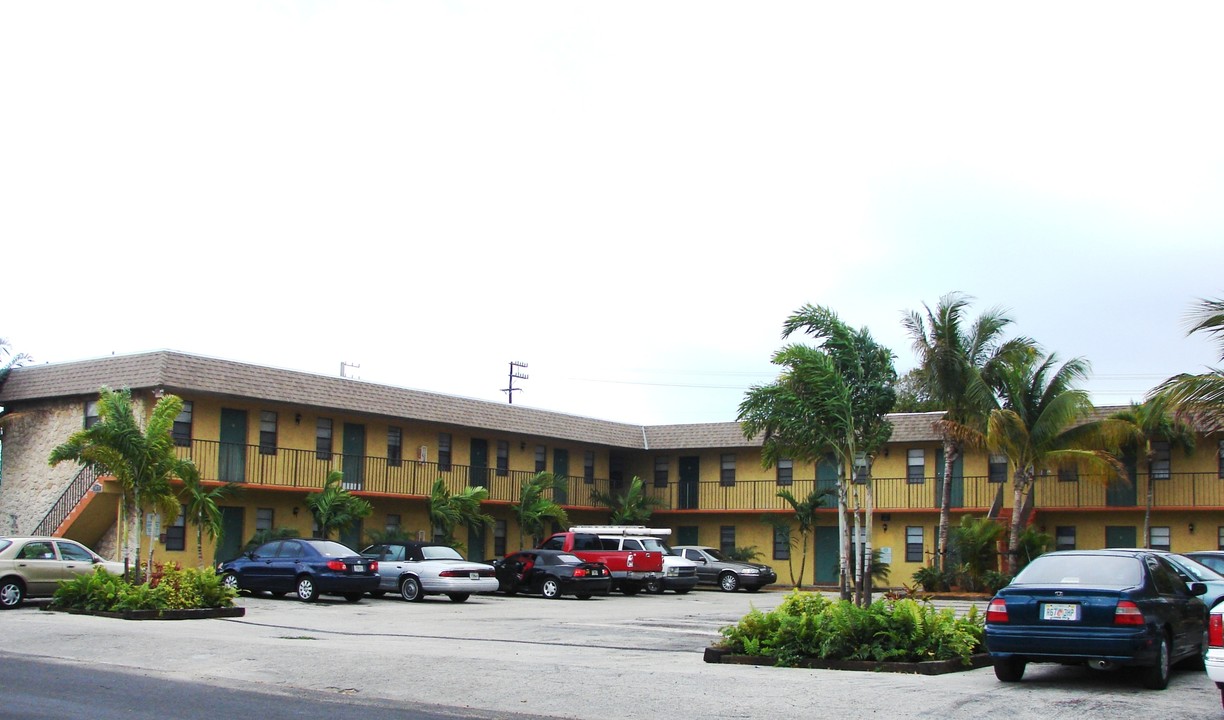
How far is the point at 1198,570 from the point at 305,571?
1744 centimetres

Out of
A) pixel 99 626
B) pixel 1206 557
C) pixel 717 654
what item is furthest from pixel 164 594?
pixel 1206 557

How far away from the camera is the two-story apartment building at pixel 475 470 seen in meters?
30.9

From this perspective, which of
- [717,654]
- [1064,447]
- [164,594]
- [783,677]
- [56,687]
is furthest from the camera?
[1064,447]

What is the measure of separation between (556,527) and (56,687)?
101 ft

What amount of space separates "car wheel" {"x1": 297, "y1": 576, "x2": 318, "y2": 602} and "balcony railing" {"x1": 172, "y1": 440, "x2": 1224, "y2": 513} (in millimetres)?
6248

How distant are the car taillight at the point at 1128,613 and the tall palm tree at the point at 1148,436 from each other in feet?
76.6

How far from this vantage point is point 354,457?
35.3m

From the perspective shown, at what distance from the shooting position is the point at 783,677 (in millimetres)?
12453

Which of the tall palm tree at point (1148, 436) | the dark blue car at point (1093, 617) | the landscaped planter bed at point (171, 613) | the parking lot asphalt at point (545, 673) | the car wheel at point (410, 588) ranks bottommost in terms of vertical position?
the car wheel at point (410, 588)

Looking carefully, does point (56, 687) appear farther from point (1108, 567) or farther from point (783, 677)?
point (1108, 567)

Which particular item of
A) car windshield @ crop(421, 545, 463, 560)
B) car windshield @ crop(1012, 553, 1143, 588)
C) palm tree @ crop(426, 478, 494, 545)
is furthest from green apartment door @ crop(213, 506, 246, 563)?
car windshield @ crop(1012, 553, 1143, 588)

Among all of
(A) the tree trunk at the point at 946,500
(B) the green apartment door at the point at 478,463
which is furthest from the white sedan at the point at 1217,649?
(B) the green apartment door at the point at 478,463

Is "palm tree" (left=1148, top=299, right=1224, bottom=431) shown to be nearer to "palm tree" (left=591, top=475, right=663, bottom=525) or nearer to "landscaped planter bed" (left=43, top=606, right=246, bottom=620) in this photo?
"landscaped planter bed" (left=43, top=606, right=246, bottom=620)

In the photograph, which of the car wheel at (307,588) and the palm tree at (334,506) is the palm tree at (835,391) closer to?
the car wheel at (307,588)
